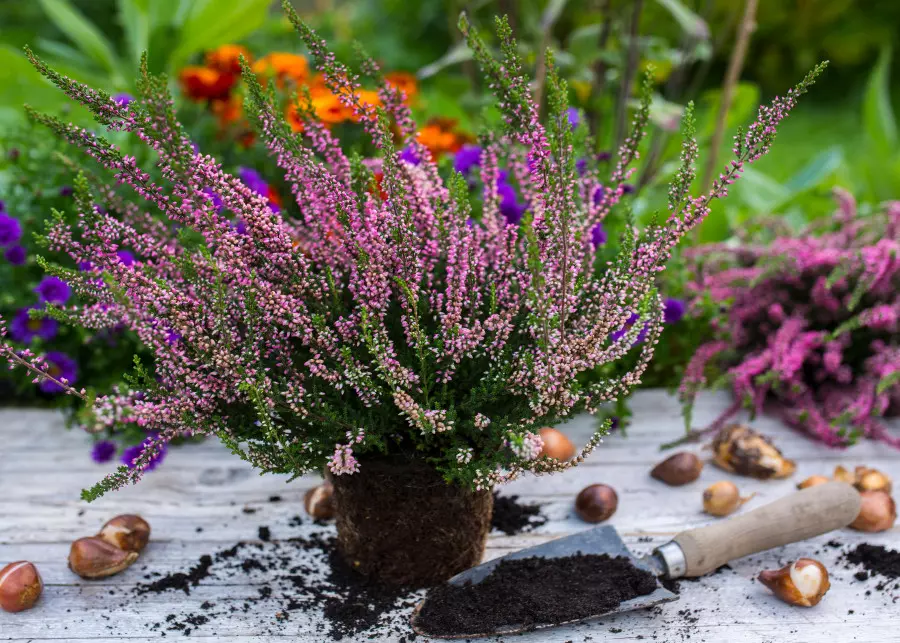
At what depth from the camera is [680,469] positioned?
1640mm

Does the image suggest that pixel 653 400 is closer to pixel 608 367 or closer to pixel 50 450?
pixel 608 367

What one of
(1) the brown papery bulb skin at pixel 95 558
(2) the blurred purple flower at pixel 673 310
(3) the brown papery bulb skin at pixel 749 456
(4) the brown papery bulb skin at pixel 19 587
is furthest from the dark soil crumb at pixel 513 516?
(4) the brown papery bulb skin at pixel 19 587

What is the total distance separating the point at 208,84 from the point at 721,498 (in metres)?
1.91

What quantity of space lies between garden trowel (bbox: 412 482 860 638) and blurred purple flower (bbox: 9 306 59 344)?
1068mm

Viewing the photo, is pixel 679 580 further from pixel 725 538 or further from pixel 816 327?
pixel 816 327

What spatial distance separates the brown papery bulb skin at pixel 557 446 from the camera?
5.47ft

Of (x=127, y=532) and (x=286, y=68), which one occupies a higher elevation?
(x=286, y=68)

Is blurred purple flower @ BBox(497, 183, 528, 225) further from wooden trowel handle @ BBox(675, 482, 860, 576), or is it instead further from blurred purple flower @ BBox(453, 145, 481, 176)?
wooden trowel handle @ BBox(675, 482, 860, 576)

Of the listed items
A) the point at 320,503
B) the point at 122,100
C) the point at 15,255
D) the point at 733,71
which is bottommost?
the point at 320,503

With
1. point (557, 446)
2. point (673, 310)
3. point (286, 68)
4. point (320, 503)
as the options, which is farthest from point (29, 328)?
point (673, 310)

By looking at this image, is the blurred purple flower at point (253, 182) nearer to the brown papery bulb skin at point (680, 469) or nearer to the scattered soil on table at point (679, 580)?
the brown papery bulb skin at point (680, 469)

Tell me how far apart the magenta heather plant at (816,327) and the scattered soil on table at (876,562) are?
38 centimetres

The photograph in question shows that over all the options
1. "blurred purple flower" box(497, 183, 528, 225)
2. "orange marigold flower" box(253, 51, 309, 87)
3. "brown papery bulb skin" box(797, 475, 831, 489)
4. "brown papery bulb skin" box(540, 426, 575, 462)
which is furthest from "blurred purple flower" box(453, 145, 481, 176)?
"orange marigold flower" box(253, 51, 309, 87)

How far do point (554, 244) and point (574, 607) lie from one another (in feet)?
1.73
